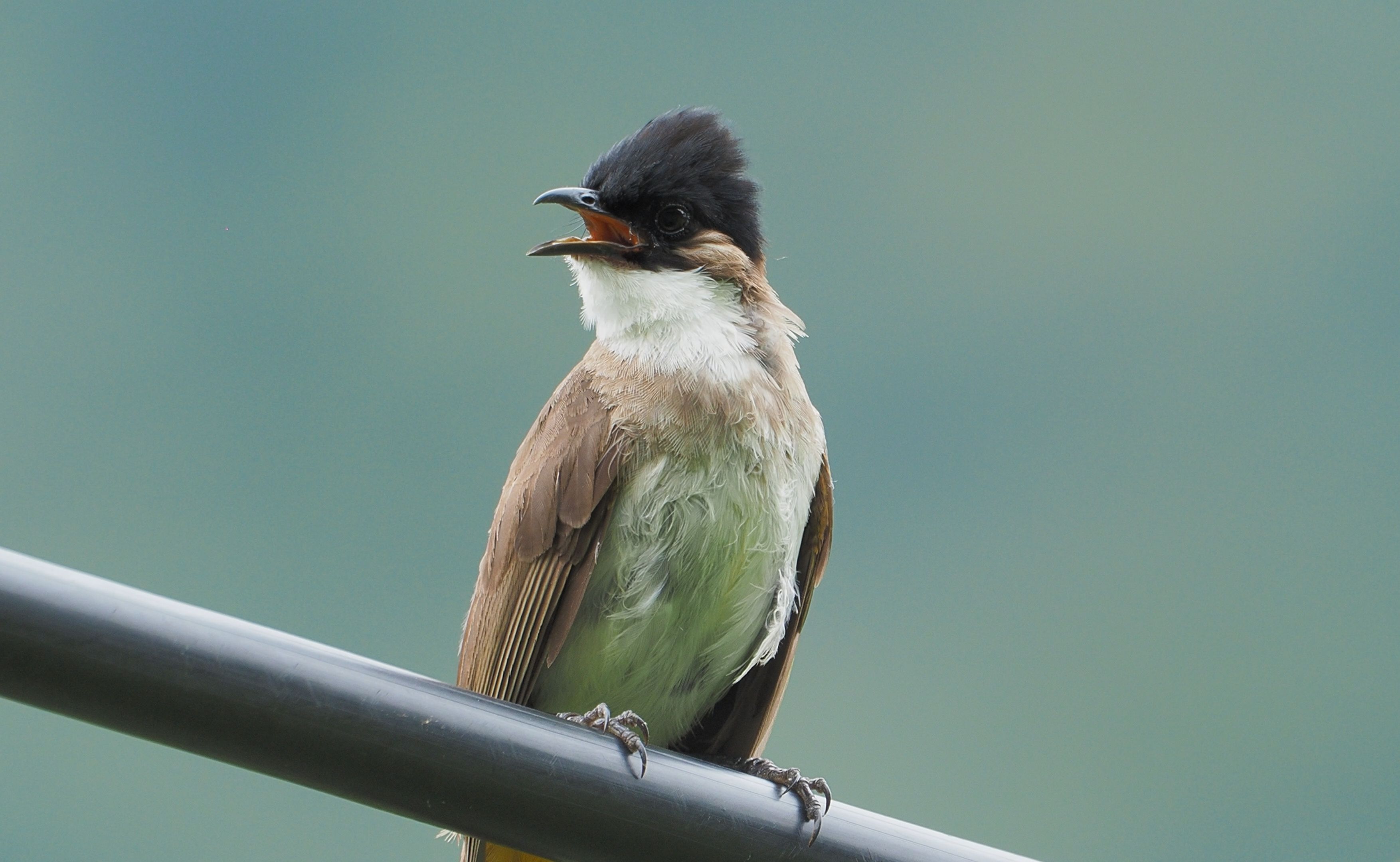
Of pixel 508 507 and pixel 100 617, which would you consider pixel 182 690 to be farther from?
pixel 508 507

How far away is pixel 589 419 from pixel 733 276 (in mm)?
596

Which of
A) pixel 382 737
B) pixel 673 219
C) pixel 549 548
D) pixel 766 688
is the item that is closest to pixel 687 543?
pixel 549 548

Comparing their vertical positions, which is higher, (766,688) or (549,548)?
(549,548)

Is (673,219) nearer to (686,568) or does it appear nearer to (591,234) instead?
(591,234)

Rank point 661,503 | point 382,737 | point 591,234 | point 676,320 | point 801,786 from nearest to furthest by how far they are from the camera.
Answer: point 382,737, point 801,786, point 661,503, point 676,320, point 591,234

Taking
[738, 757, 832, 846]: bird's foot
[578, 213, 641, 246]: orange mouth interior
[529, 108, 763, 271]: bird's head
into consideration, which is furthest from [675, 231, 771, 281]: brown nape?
[738, 757, 832, 846]: bird's foot

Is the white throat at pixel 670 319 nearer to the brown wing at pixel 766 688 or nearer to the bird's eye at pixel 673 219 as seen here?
the bird's eye at pixel 673 219

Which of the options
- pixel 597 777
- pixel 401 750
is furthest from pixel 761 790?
pixel 401 750

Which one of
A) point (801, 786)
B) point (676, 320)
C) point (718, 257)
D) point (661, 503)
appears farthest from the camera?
point (718, 257)

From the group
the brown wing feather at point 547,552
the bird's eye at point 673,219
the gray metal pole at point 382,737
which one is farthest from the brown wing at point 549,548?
the gray metal pole at point 382,737

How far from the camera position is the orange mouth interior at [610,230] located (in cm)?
329

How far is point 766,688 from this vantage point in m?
3.29

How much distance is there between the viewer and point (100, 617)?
135cm

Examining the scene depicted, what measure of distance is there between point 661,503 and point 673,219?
847 millimetres
